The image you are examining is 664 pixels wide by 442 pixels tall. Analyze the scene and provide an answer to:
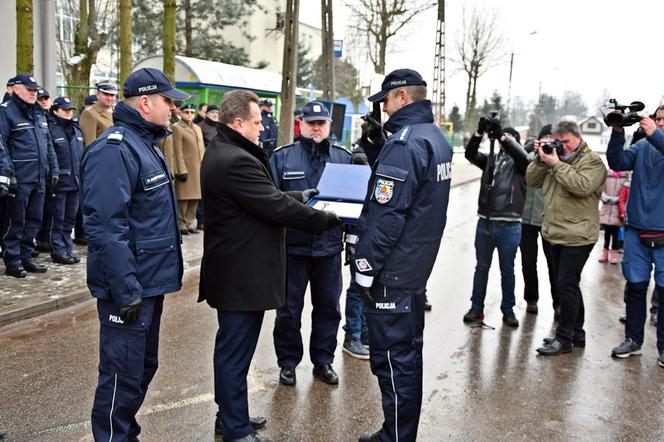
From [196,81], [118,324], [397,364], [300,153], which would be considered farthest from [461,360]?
[196,81]

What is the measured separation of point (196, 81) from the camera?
59.9 ft

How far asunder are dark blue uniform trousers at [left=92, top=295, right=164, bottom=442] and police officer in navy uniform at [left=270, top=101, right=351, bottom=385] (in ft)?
4.83

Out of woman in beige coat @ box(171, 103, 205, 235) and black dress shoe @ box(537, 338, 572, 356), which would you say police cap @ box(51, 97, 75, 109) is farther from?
black dress shoe @ box(537, 338, 572, 356)

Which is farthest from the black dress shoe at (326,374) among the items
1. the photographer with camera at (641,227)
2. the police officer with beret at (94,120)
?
the police officer with beret at (94,120)

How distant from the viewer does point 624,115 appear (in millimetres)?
4797

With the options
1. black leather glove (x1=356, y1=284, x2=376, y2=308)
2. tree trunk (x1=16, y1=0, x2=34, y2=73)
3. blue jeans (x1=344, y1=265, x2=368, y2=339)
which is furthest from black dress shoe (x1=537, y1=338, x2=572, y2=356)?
tree trunk (x1=16, y1=0, x2=34, y2=73)

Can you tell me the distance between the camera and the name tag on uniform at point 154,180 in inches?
125

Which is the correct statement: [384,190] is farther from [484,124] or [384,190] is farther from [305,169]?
[484,124]

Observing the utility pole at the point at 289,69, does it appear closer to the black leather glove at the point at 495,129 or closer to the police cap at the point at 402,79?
the black leather glove at the point at 495,129

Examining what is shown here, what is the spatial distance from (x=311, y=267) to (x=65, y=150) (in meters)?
4.75

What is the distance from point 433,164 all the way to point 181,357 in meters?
2.84

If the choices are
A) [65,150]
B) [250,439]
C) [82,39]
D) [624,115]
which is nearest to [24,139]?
[65,150]

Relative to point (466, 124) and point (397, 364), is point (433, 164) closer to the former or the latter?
point (397, 364)

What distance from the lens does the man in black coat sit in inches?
133
